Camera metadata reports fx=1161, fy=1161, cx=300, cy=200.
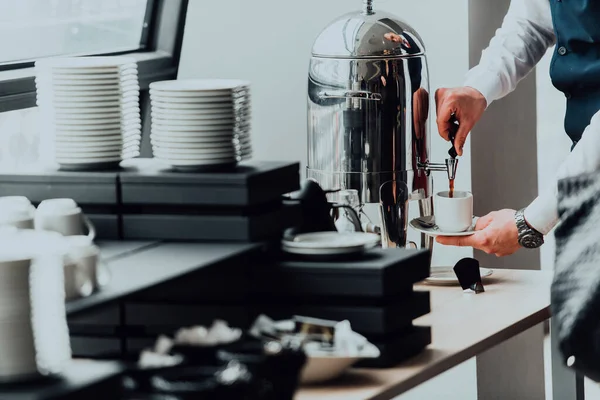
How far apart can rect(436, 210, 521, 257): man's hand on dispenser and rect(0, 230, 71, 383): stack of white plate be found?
4.21ft

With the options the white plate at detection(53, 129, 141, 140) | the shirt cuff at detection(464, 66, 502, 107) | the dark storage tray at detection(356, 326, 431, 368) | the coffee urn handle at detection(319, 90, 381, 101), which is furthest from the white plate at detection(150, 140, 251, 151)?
the shirt cuff at detection(464, 66, 502, 107)

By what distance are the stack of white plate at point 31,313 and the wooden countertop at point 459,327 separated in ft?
1.28

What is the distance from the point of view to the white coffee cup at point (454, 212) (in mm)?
2475

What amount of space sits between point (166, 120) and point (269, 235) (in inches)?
10.6

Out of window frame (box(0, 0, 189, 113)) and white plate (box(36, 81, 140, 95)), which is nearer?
white plate (box(36, 81, 140, 95))

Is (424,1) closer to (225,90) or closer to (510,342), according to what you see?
(510,342)

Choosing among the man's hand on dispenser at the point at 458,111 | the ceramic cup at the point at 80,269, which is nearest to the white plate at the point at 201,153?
the ceramic cup at the point at 80,269

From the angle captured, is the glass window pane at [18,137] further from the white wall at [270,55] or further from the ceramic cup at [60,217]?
the ceramic cup at [60,217]

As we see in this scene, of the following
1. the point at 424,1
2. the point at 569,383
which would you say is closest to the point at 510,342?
the point at 424,1

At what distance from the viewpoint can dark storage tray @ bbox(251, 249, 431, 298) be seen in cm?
185

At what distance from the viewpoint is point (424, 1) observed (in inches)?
138

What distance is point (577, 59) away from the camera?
2801 mm

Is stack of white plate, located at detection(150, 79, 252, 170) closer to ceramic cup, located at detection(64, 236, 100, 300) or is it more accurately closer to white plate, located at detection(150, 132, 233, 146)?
white plate, located at detection(150, 132, 233, 146)

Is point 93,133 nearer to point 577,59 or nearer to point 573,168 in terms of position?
point 573,168
